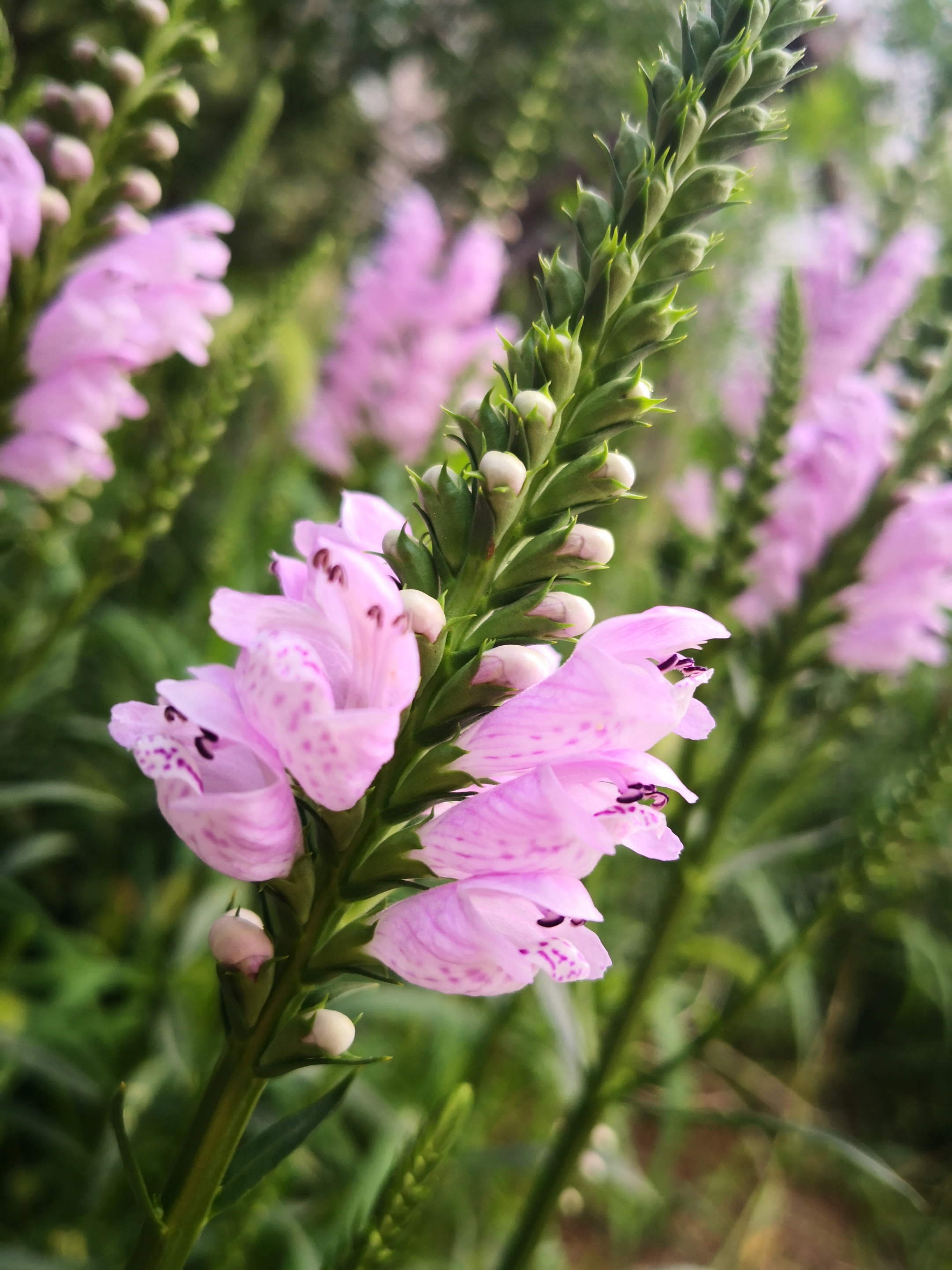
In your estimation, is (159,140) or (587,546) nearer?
(587,546)

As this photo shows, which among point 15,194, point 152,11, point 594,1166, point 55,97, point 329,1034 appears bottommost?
point 594,1166

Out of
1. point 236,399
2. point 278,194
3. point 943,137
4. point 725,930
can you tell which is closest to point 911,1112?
point 725,930

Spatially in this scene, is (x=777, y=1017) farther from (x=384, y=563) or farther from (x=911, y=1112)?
(x=384, y=563)

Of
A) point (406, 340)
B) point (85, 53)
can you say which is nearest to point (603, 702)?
point (85, 53)

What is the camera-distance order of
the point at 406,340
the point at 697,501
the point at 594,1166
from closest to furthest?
the point at 594,1166
the point at 697,501
the point at 406,340

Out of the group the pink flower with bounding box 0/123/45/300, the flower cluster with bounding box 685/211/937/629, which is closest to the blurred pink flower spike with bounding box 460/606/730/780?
the flower cluster with bounding box 685/211/937/629

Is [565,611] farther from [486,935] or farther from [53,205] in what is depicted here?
[53,205]
